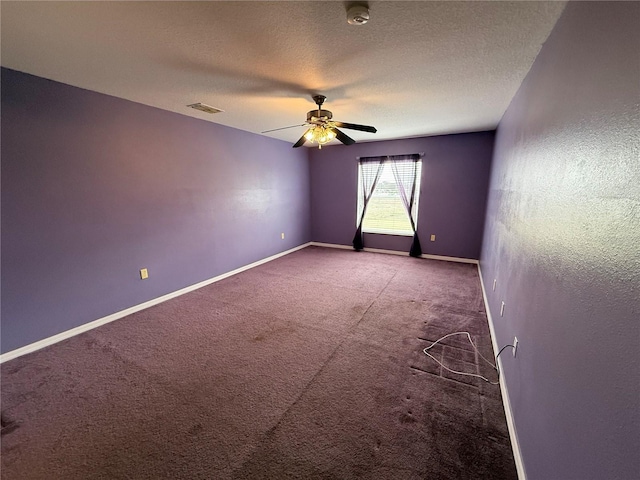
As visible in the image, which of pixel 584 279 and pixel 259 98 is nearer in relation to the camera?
pixel 584 279

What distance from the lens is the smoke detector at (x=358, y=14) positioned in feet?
4.16

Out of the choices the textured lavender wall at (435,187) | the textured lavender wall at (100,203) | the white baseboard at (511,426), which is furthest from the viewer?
the textured lavender wall at (435,187)

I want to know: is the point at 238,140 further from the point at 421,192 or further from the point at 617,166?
the point at 617,166

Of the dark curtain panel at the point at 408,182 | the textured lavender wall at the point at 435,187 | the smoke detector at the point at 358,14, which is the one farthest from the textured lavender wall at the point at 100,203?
A: the dark curtain panel at the point at 408,182

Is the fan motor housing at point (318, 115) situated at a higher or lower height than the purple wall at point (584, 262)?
higher

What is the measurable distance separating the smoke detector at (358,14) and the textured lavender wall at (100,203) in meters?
2.55

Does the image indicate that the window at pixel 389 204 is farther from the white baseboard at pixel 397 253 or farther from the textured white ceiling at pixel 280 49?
the textured white ceiling at pixel 280 49

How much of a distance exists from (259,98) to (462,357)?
3027mm

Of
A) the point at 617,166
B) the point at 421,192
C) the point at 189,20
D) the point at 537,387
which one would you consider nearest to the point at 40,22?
the point at 189,20

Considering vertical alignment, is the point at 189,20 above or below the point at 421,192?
above

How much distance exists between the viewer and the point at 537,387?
116cm

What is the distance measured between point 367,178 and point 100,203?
4.25m

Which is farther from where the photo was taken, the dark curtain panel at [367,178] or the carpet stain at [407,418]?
the dark curtain panel at [367,178]

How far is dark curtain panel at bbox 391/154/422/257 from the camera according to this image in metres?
4.79
